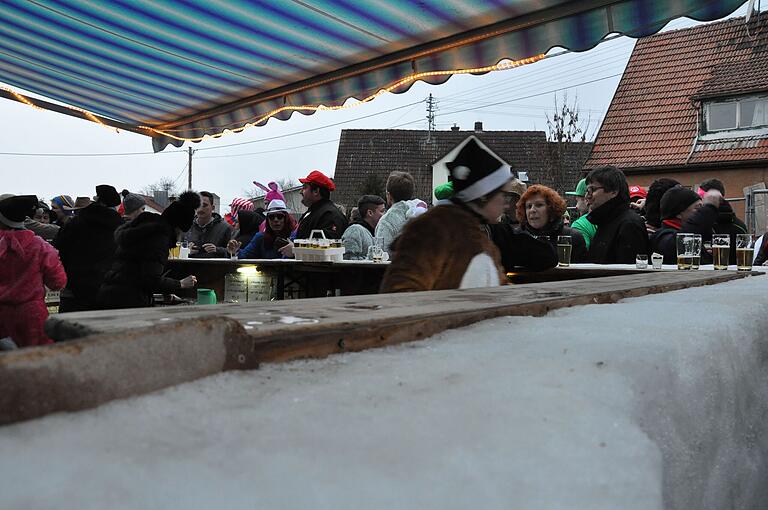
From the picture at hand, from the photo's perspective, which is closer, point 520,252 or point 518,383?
point 518,383

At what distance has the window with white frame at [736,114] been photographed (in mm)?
16875

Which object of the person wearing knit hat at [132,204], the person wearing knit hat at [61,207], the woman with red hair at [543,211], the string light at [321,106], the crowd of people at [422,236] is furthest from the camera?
the person wearing knit hat at [61,207]

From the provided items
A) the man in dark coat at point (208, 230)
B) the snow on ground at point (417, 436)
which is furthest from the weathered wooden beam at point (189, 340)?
the man in dark coat at point (208, 230)

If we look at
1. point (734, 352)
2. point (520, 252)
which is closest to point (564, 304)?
point (734, 352)

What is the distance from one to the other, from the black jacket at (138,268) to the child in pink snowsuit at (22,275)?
389mm

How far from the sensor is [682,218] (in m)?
4.67

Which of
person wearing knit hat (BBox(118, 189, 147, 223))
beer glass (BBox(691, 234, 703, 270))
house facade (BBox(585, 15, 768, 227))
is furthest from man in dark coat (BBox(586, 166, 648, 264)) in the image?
house facade (BBox(585, 15, 768, 227))

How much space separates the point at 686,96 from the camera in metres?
18.7

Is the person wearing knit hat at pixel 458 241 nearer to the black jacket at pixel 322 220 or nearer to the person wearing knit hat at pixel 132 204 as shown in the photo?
the black jacket at pixel 322 220

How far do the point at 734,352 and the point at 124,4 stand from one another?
376cm

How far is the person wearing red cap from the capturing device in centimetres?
577

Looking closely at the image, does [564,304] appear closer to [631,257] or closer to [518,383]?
[518,383]

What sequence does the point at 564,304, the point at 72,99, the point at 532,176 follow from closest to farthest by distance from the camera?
the point at 564,304
the point at 72,99
the point at 532,176

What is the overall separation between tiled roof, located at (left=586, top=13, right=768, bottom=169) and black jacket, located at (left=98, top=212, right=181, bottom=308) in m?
16.5
